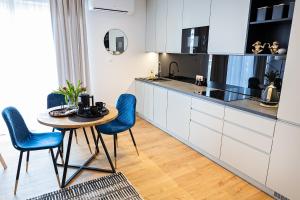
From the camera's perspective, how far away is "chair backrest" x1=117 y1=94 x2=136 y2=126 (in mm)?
2850

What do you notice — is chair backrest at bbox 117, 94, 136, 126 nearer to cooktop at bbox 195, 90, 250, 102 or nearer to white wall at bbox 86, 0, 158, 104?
cooktop at bbox 195, 90, 250, 102

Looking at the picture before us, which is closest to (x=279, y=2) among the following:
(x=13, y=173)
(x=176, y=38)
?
(x=176, y=38)

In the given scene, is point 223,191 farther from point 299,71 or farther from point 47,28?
point 47,28

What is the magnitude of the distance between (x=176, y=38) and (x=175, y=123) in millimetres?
1512

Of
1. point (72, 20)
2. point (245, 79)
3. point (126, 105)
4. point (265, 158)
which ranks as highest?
point (72, 20)

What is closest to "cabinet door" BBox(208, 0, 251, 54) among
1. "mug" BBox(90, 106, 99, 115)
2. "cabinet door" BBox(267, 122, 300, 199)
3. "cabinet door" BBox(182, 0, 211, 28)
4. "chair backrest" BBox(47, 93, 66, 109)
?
"cabinet door" BBox(182, 0, 211, 28)

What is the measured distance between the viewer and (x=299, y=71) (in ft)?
5.84

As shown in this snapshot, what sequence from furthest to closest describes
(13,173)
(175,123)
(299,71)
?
(175,123)
(13,173)
(299,71)

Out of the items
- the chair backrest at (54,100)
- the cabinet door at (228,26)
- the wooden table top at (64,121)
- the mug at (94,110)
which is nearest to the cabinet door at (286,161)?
the cabinet door at (228,26)

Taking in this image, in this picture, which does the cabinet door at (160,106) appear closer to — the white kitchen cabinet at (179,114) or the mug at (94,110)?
the white kitchen cabinet at (179,114)

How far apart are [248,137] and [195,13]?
2.02m

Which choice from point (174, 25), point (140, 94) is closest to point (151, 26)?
point (174, 25)

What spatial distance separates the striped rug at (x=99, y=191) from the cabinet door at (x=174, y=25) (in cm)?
241

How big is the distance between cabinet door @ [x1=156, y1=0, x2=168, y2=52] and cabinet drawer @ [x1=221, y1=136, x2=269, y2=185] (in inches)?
89.3
